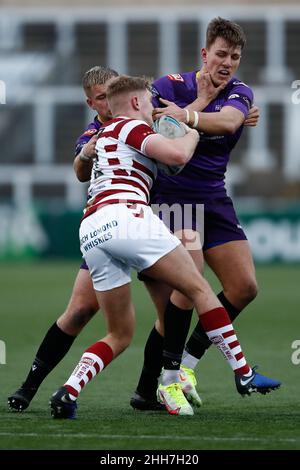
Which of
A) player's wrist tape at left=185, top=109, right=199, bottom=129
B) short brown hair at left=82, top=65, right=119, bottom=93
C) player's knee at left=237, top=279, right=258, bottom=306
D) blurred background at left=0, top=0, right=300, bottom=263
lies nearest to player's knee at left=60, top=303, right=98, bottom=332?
player's knee at left=237, top=279, right=258, bottom=306

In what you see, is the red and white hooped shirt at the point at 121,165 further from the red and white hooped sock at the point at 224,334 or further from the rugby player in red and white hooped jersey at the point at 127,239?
the red and white hooped sock at the point at 224,334

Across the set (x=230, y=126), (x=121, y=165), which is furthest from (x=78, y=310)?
(x=230, y=126)

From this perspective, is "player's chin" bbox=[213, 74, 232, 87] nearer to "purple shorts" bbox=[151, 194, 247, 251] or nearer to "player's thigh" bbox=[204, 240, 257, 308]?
"purple shorts" bbox=[151, 194, 247, 251]

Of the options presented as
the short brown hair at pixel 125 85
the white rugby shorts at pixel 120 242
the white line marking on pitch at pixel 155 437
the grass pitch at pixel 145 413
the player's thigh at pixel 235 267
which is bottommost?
the grass pitch at pixel 145 413

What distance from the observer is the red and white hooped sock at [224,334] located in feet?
20.9

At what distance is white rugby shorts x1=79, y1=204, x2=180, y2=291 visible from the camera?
6.17 metres

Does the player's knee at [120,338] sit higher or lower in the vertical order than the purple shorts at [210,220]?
lower

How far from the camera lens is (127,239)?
6164 millimetres

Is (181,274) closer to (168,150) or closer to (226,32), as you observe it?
(168,150)

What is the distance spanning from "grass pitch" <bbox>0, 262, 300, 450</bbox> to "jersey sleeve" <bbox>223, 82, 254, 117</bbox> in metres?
1.82

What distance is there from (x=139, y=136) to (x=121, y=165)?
0.71ft

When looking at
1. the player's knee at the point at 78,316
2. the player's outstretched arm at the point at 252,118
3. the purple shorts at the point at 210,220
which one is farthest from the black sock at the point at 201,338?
the player's outstretched arm at the point at 252,118

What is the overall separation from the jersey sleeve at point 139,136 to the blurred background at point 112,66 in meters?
20.0
